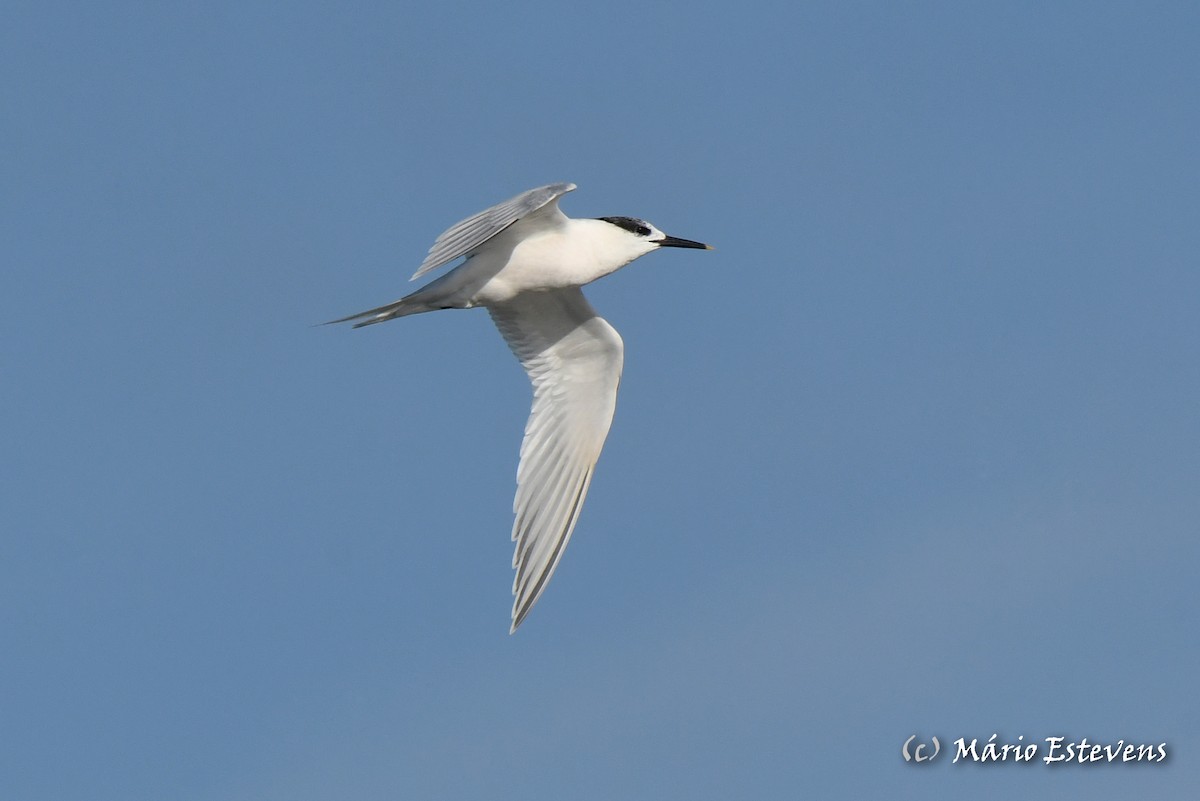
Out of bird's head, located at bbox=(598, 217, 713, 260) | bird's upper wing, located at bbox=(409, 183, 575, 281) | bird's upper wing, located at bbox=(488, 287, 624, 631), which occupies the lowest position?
bird's upper wing, located at bbox=(488, 287, 624, 631)

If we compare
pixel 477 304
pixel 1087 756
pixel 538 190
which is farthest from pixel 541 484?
pixel 1087 756

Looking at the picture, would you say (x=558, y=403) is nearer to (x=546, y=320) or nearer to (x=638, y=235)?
(x=546, y=320)

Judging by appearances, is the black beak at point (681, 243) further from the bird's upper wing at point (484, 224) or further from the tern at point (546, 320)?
the bird's upper wing at point (484, 224)

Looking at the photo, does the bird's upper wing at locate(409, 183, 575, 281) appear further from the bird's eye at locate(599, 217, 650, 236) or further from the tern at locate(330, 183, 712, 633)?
the bird's eye at locate(599, 217, 650, 236)

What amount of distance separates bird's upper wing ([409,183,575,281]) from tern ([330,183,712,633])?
2 centimetres

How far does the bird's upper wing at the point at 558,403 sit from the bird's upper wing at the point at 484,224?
1.88 metres

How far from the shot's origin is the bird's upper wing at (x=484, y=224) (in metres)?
11.8

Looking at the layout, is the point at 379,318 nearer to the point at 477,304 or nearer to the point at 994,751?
the point at 477,304

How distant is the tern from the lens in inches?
529

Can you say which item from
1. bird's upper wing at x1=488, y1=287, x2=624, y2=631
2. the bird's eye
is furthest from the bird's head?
bird's upper wing at x1=488, y1=287, x2=624, y2=631

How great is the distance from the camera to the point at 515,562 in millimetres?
14289

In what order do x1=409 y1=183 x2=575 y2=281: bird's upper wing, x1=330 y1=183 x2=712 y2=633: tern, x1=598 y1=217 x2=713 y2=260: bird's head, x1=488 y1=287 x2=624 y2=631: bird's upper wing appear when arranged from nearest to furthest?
1. x1=409 y1=183 x2=575 y2=281: bird's upper wing
2. x1=330 y1=183 x2=712 y2=633: tern
3. x1=598 y1=217 x2=713 y2=260: bird's head
4. x1=488 y1=287 x2=624 y2=631: bird's upper wing

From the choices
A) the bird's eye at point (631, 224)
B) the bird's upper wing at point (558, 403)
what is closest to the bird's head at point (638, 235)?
the bird's eye at point (631, 224)

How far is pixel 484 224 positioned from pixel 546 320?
287 centimetres
